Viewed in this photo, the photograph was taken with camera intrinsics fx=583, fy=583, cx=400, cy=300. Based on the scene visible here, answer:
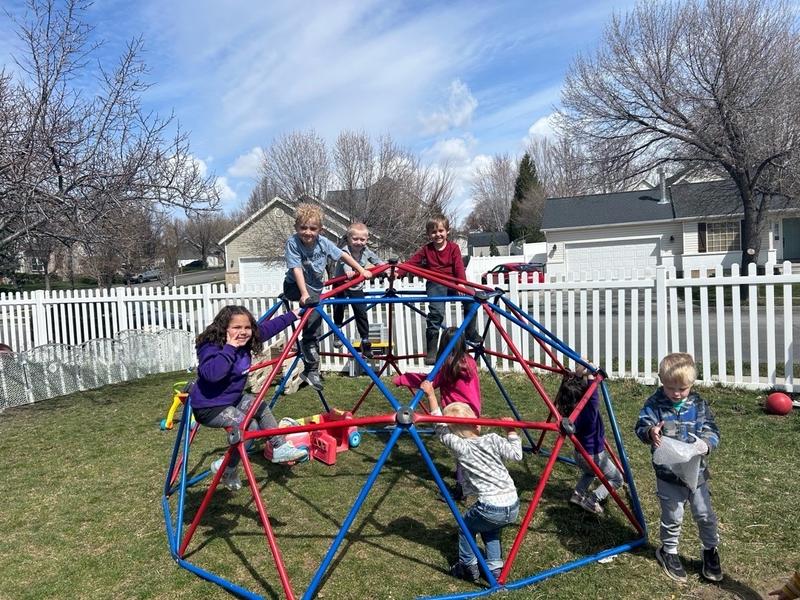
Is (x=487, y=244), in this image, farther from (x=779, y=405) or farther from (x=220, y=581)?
(x=220, y=581)

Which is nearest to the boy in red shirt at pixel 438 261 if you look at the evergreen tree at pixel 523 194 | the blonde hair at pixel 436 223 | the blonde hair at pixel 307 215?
the blonde hair at pixel 436 223

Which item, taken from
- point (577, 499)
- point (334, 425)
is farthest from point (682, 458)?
point (334, 425)

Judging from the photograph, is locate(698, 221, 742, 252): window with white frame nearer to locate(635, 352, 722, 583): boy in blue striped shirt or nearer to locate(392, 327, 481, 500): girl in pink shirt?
locate(392, 327, 481, 500): girl in pink shirt

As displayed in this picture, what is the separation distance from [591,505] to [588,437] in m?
0.50

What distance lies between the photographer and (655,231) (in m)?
27.8

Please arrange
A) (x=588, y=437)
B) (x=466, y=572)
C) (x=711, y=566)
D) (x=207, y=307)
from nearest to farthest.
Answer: (x=711, y=566) → (x=466, y=572) → (x=588, y=437) → (x=207, y=307)

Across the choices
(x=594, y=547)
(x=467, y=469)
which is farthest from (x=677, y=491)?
(x=467, y=469)

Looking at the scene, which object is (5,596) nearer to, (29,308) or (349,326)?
(349,326)

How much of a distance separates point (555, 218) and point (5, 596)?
96.2 feet

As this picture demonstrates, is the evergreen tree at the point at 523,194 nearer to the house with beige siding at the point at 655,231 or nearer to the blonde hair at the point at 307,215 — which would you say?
the house with beige siding at the point at 655,231

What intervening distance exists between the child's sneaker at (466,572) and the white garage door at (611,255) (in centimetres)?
2598

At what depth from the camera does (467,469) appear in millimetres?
3189

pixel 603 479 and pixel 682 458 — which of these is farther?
pixel 603 479

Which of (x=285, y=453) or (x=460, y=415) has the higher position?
(x=460, y=415)
